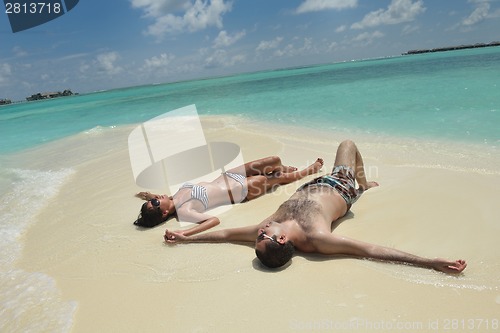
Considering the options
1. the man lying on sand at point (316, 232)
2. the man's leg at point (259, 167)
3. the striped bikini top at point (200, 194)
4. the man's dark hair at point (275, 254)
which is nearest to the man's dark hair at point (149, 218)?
the striped bikini top at point (200, 194)

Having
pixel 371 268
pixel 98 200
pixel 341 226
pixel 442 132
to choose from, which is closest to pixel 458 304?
pixel 371 268

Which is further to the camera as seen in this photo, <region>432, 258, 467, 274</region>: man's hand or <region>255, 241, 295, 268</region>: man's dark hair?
<region>255, 241, 295, 268</region>: man's dark hair

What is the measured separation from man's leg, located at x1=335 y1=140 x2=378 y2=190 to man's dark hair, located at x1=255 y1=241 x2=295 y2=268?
5.08 ft

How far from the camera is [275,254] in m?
3.04

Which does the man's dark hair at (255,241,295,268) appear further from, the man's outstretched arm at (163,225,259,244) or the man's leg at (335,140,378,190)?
the man's leg at (335,140,378,190)

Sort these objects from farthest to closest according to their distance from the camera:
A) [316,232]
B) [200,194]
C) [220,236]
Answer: [200,194] → [220,236] → [316,232]

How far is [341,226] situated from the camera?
377 centimetres

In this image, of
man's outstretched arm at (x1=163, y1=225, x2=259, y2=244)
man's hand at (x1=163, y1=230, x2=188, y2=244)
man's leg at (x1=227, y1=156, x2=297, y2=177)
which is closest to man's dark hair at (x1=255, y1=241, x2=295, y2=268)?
man's outstretched arm at (x1=163, y1=225, x2=259, y2=244)

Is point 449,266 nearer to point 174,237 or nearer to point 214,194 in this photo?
point 174,237

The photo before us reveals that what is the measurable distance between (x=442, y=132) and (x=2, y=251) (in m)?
7.62

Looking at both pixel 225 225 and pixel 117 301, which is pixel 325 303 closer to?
pixel 117 301

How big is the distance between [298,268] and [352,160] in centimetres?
175

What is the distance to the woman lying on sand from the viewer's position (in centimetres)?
435

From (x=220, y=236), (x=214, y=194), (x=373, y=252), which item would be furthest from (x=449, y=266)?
(x=214, y=194)
